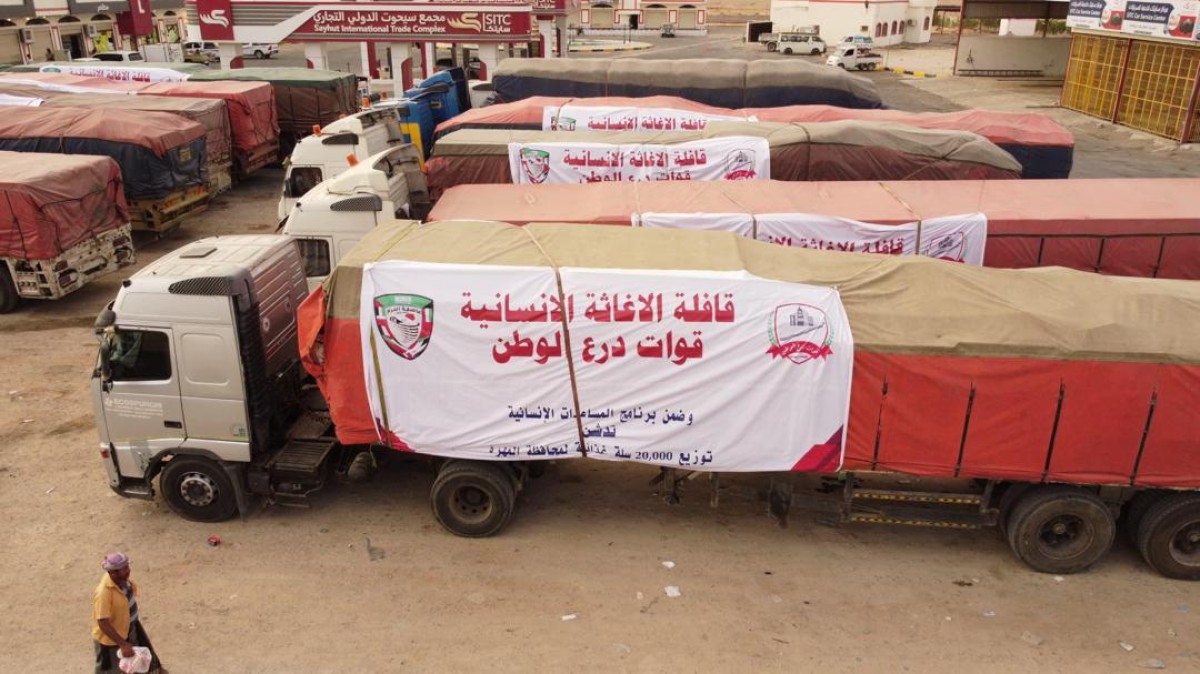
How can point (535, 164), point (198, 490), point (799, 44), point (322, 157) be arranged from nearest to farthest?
point (198, 490), point (535, 164), point (322, 157), point (799, 44)

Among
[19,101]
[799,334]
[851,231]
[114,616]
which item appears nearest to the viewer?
[114,616]

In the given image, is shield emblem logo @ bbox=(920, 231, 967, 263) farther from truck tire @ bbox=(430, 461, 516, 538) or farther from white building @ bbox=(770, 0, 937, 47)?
white building @ bbox=(770, 0, 937, 47)

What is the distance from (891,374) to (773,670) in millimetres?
2681

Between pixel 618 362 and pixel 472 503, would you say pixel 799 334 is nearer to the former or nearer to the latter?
pixel 618 362

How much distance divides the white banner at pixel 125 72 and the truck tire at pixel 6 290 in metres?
14.5

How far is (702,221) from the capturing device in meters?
11.0

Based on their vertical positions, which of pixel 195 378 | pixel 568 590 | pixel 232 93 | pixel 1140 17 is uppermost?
pixel 1140 17

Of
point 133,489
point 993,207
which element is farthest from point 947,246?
point 133,489

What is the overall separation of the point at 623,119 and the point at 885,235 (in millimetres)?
7468

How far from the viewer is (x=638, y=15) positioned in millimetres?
75188

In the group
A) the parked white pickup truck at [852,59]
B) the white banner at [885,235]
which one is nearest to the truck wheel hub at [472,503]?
the white banner at [885,235]

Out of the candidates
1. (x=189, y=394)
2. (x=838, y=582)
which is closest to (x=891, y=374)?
(x=838, y=582)

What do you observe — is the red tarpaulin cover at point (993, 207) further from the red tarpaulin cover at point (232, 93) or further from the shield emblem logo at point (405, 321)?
the red tarpaulin cover at point (232, 93)

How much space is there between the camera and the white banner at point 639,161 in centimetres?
1416
